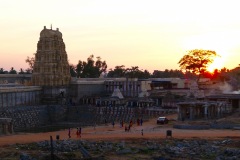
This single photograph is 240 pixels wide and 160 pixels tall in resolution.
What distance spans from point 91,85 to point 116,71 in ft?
233

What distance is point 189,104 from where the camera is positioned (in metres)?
75.0

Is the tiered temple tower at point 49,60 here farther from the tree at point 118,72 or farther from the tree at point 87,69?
the tree at point 118,72

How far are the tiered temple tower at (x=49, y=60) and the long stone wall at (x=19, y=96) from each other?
3.45 meters

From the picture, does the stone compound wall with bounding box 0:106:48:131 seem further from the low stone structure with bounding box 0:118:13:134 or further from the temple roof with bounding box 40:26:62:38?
the temple roof with bounding box 40:26:62:38

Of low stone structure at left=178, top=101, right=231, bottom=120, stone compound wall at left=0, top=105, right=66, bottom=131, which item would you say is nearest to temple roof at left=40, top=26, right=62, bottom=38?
stone compound wall at left=0, top=105, right=66, bottom=131

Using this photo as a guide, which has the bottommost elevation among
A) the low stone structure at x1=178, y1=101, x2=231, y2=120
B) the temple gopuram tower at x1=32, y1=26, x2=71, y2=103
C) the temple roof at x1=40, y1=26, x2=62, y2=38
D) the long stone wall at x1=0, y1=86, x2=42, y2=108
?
the low stone structure at x1=178, y1=101, x2=231, y2=120

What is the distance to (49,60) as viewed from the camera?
103750mm

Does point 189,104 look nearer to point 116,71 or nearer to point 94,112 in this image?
point 94,112

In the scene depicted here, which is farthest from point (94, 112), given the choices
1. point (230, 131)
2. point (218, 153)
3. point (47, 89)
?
point (218, 153)

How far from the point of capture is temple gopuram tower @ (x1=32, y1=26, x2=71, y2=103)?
339 ft

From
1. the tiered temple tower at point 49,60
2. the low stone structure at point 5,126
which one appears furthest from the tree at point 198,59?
the low stone structure at point 5,126

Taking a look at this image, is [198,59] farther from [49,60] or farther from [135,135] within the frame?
[135,135]

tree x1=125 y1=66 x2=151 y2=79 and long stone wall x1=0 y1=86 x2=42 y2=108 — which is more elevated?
tree x1=125 y1=66 x2=151 y2=79

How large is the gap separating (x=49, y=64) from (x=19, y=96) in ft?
47.2
